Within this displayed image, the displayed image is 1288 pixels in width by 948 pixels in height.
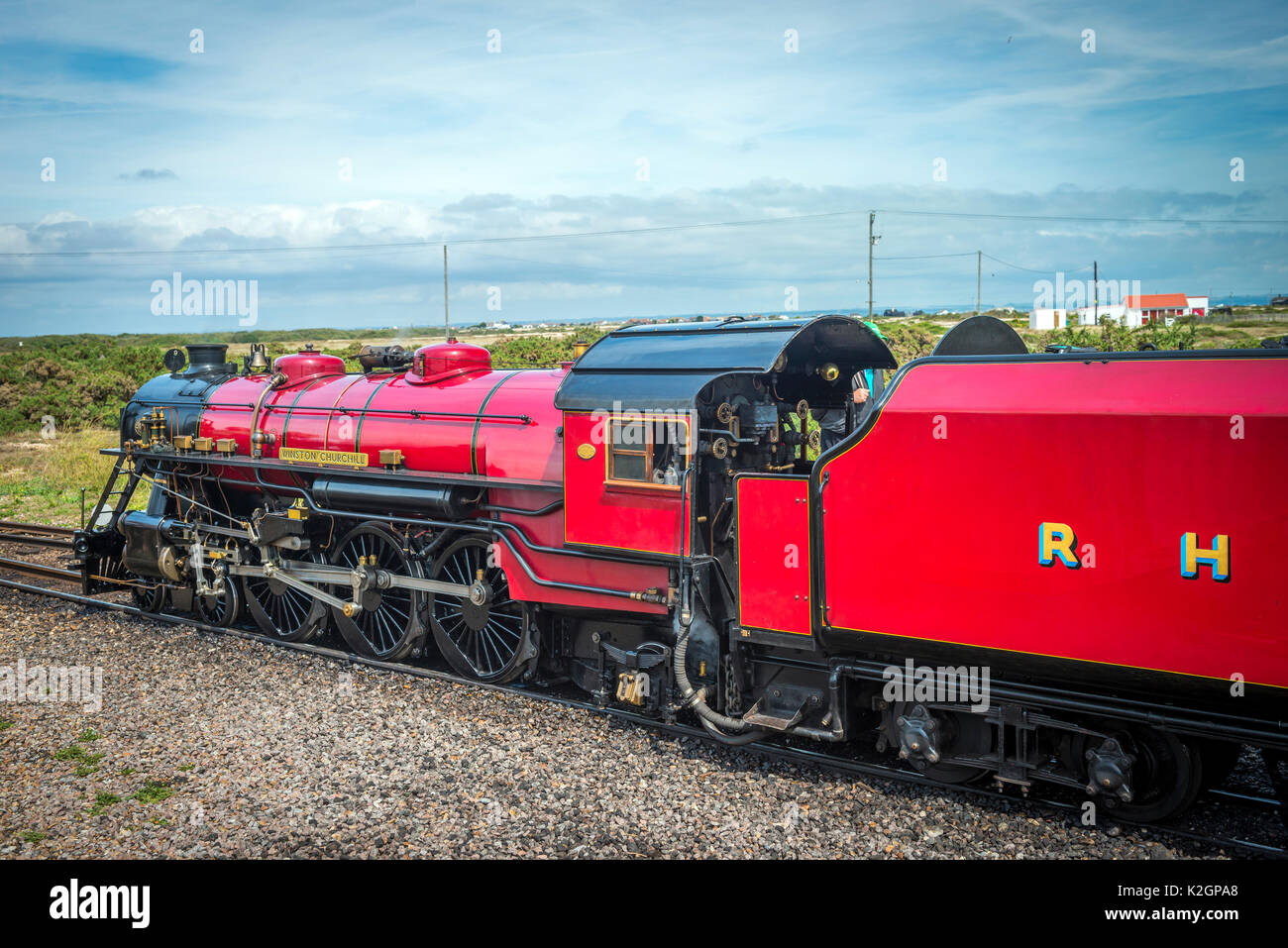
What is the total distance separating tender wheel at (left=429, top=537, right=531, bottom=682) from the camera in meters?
8.80

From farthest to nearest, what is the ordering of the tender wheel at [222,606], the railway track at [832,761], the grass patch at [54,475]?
the grass patch at [54,475]
the tender wheel at [222,606]
the railway track at [832,761]

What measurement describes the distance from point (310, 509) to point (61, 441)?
79.3 ft

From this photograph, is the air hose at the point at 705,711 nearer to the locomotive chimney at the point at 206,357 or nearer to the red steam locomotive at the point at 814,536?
the red steam locomotive at the point at 814,536

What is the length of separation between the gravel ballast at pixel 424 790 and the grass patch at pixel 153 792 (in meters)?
0.02

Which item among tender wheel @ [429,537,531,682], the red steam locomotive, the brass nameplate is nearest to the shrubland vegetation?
the brass nameplate

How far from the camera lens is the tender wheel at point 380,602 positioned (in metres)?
9.46

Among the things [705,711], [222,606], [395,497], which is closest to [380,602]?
[395,497]

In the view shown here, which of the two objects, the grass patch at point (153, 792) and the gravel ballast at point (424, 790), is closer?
the gravel ballast at point (424, 790)

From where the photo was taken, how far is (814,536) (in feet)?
20.7

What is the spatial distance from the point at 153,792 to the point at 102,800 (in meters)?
0.32

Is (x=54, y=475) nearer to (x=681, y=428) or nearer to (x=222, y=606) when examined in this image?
(x=222, y=606)

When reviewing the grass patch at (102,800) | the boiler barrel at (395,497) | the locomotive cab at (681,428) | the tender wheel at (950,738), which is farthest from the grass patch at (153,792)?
the tender wheel at (950,738)

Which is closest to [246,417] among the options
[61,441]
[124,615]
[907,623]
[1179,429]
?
[124,615]

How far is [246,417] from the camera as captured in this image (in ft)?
35.3
